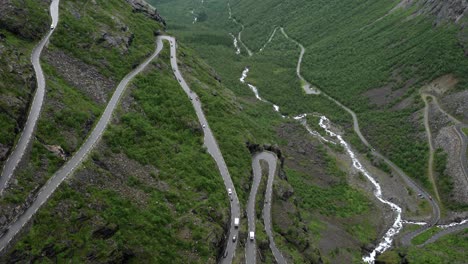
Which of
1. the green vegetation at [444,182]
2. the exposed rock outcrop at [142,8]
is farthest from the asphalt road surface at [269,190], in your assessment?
the exposed rock outcrop at [142,8]

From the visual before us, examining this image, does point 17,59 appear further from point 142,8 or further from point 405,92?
point 405,92

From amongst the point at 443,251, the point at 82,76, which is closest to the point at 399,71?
the point at 443,251

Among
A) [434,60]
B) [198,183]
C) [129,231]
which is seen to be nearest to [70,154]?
[129,231]

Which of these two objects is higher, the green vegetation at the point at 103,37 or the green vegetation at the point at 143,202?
the green vegetation at the point at 103,37

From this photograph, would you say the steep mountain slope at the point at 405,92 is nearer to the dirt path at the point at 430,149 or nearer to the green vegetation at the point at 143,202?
the dirt path at the point at 430,149

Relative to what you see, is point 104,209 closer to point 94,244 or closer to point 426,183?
point 94,244

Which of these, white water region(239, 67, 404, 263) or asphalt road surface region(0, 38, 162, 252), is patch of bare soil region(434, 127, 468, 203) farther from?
asphalt road surface region(0, 38, 162, 252)
